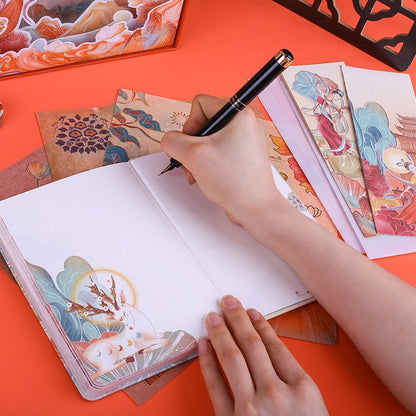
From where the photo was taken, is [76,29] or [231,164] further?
[76,29]

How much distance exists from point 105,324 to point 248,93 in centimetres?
32

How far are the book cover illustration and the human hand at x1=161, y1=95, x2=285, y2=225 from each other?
200 millimetres

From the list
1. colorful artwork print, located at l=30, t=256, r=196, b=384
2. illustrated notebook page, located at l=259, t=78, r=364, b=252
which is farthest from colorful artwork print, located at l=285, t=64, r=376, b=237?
colorful artwork print, located at l=30, t=256, r=196, b=384

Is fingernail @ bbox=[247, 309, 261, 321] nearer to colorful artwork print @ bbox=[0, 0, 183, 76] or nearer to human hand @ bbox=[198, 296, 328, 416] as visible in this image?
human hand @ bbox=[198, 296, 328, 416]

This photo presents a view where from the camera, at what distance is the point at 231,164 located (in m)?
0.71

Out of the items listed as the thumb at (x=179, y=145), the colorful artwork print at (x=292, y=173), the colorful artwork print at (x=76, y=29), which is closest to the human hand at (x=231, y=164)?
the thumb at (x=179, y=145)

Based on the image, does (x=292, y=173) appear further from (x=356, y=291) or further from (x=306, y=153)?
(x=356, y=291)

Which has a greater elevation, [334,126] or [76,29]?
[76,29]

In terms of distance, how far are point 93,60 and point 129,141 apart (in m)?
0.17

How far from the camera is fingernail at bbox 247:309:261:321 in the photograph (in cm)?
67

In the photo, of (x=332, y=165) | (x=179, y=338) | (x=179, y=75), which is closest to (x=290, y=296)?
(x=179, y=338)

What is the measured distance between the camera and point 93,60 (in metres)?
0.89

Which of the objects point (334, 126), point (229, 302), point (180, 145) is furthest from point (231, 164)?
point (334, 126)

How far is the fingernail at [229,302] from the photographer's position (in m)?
0.67
